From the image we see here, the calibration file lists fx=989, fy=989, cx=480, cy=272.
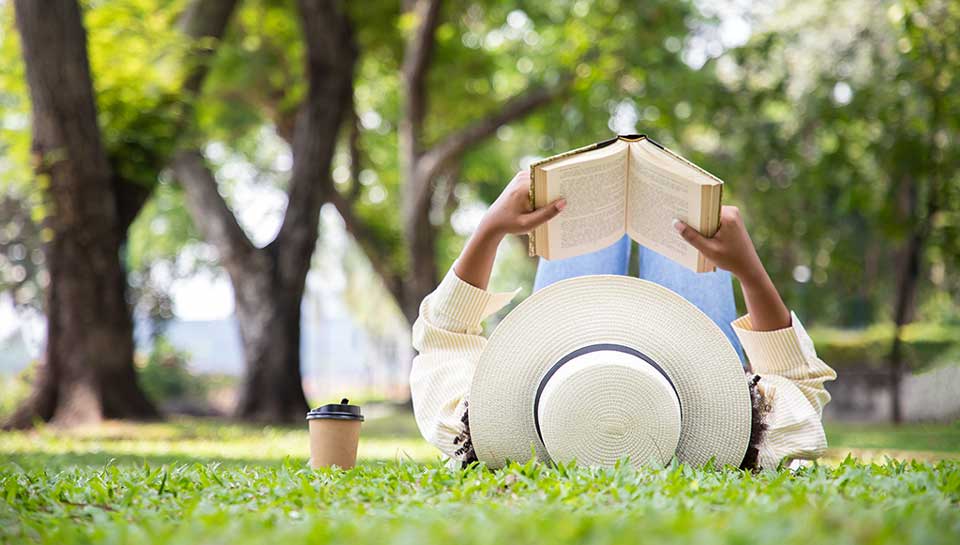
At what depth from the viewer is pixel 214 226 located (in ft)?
43.5

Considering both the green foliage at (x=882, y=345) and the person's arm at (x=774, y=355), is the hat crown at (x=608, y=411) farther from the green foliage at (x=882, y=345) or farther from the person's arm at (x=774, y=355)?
the green foliage at (x=882, y=345)

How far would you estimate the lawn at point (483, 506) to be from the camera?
1.95 metres

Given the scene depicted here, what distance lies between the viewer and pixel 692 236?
3.29 meters

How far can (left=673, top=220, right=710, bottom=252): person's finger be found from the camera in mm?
3270

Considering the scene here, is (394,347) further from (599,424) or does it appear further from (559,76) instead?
(599,424)

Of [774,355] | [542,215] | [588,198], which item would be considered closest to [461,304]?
[542,215]

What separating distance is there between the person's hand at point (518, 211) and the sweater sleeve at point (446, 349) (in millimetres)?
306

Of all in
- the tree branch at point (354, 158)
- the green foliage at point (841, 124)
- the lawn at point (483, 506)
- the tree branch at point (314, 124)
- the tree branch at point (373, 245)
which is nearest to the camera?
the lawn at point (483, 506)

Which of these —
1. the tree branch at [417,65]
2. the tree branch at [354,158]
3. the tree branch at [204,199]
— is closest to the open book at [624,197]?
the tree branch at [204,199]

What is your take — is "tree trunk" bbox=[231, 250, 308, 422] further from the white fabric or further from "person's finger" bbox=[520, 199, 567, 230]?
"person's finger" bbox=[520, 199, 567, 230]

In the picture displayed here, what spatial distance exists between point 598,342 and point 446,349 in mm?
651

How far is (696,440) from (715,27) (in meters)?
13.6

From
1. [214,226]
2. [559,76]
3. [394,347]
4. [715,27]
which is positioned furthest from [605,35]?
[394,347]

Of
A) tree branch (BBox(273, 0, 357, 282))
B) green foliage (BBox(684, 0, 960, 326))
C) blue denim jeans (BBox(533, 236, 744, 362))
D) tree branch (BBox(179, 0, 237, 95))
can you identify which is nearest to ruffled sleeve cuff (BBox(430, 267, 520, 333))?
blue denim jeans (BBox(533, 236, 744, 362))
